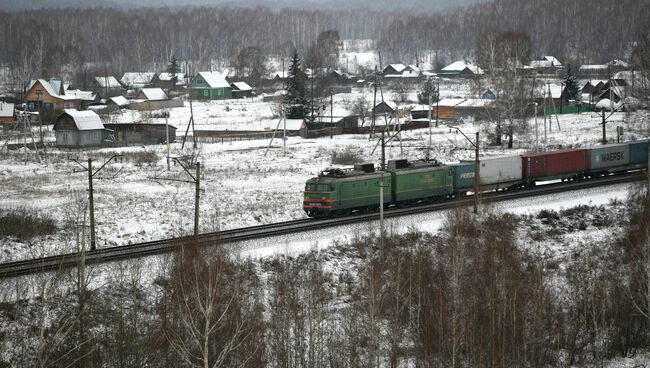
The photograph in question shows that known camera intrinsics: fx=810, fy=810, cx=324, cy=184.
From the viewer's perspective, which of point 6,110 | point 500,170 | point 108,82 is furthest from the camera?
point 108,82

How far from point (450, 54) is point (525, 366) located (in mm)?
166017

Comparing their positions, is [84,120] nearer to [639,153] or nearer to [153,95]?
[153,95]

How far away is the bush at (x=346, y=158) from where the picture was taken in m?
58.1

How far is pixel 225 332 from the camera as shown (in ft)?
72.8

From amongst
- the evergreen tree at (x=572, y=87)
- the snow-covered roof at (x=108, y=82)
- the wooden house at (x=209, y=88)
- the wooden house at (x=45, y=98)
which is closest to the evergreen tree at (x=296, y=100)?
the wooden house at (x=45, y=98)

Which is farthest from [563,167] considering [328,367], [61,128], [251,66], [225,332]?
[251,66]

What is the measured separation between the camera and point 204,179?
51.1 metres

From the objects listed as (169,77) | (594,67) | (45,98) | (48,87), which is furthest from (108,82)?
(594,67)

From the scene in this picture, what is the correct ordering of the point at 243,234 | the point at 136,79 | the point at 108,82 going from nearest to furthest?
the point at 243,234 → the point at 108,82 → the point at 136,79

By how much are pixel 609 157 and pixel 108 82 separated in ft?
346

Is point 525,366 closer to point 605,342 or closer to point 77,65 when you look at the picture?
point 605,342

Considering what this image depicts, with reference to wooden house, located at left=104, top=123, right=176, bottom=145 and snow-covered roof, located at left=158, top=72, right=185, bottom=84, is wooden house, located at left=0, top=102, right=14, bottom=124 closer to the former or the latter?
wooden house, located at left=104, top=123, right=176, bottom=145

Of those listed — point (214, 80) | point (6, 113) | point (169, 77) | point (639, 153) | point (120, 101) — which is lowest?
point (639, 153)

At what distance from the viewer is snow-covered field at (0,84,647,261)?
3619 centimetres
